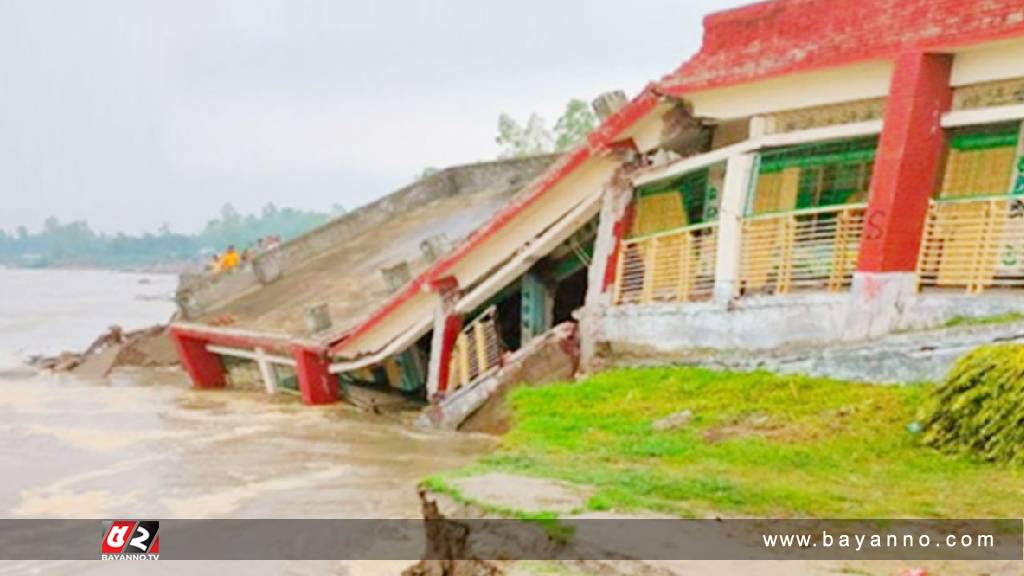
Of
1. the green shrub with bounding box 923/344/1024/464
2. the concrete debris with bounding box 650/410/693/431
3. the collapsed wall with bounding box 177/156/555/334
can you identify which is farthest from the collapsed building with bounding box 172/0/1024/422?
the collapsed wall with bounding box 177/156/555/334

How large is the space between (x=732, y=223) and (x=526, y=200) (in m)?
3.42

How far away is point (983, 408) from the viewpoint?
6.82 meters

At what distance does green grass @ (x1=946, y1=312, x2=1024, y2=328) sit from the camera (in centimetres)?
808

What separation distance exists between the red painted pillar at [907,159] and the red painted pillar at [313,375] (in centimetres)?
963

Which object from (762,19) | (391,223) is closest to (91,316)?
(391,223)

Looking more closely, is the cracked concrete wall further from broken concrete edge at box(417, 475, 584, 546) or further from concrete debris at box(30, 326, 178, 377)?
concrete debris at box(30, 326, 178, 377)

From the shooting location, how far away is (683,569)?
4.74 metres

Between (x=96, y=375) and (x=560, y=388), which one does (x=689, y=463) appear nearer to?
(x=560, y=388)

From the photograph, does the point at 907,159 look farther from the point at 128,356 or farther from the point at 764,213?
the point at 128,356

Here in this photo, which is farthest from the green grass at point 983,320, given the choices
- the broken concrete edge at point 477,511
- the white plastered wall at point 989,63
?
the broken concrete edge at point 477,511

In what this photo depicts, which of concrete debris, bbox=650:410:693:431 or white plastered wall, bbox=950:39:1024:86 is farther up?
white plastered wall, bbox=950:39:1024:86

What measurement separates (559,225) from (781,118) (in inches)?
151

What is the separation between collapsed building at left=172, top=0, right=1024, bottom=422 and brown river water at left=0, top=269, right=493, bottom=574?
143 cm

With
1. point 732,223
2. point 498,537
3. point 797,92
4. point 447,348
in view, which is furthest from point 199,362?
point 498,537
